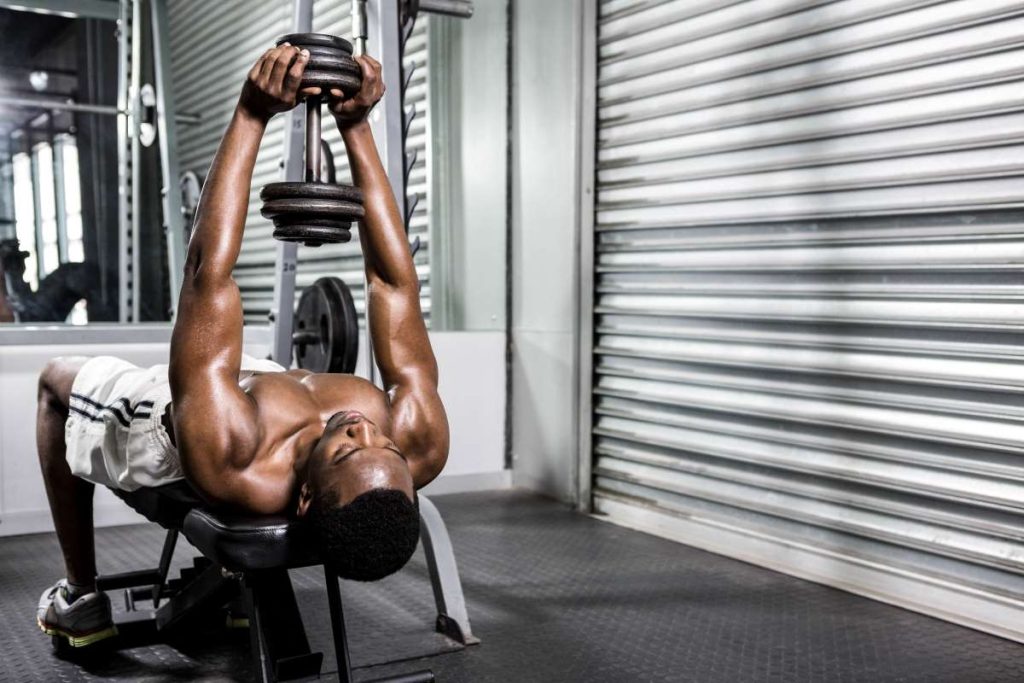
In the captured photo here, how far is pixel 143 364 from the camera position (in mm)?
3650

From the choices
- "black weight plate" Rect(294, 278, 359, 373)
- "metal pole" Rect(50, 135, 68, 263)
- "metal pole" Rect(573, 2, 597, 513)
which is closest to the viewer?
"black weight plate" Rect(294, 278, 359, 373)

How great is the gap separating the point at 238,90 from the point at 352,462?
3.75m

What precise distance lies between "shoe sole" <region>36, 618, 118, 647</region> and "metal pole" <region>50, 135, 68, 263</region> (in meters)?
2.18

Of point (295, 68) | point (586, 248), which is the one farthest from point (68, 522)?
point (586, 248)

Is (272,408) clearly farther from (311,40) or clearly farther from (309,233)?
(311,40)

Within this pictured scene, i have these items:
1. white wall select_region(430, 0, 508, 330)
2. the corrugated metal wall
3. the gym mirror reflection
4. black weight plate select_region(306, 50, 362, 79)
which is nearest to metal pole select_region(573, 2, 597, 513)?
white wall select_region(430, 0, 508, 330)

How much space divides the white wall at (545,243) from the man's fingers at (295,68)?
6.94 ft

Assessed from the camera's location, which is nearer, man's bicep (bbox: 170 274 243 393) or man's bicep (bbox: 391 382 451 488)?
man's bicep (bbox: 170 274 243 393)

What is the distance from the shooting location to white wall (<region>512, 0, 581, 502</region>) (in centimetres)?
376

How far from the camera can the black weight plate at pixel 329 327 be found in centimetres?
282

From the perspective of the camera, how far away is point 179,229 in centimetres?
435

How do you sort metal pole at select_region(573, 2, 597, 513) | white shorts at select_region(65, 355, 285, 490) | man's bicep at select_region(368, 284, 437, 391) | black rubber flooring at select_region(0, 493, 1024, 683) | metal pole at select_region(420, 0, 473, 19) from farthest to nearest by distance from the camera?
1. metal pole at select_region(573, 2, 597, 513)
2. metal pole at select_region(420, 0, 473, 19)
3. black rubber flooring at select_region(0, 493, 1024, 683)
4. man's bicep at select_region(368, 284, 437, 391)
5. white shorts at select_region(65, 355, 285, 490)

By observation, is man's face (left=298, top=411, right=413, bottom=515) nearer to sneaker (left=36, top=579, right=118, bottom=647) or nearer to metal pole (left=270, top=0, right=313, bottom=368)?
sneaker (left=36, top=579, right=118, bottom=647)

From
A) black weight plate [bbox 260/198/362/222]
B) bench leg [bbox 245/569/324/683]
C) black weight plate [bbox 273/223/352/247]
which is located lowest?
bench leg [bbox 245/569/324/683]
